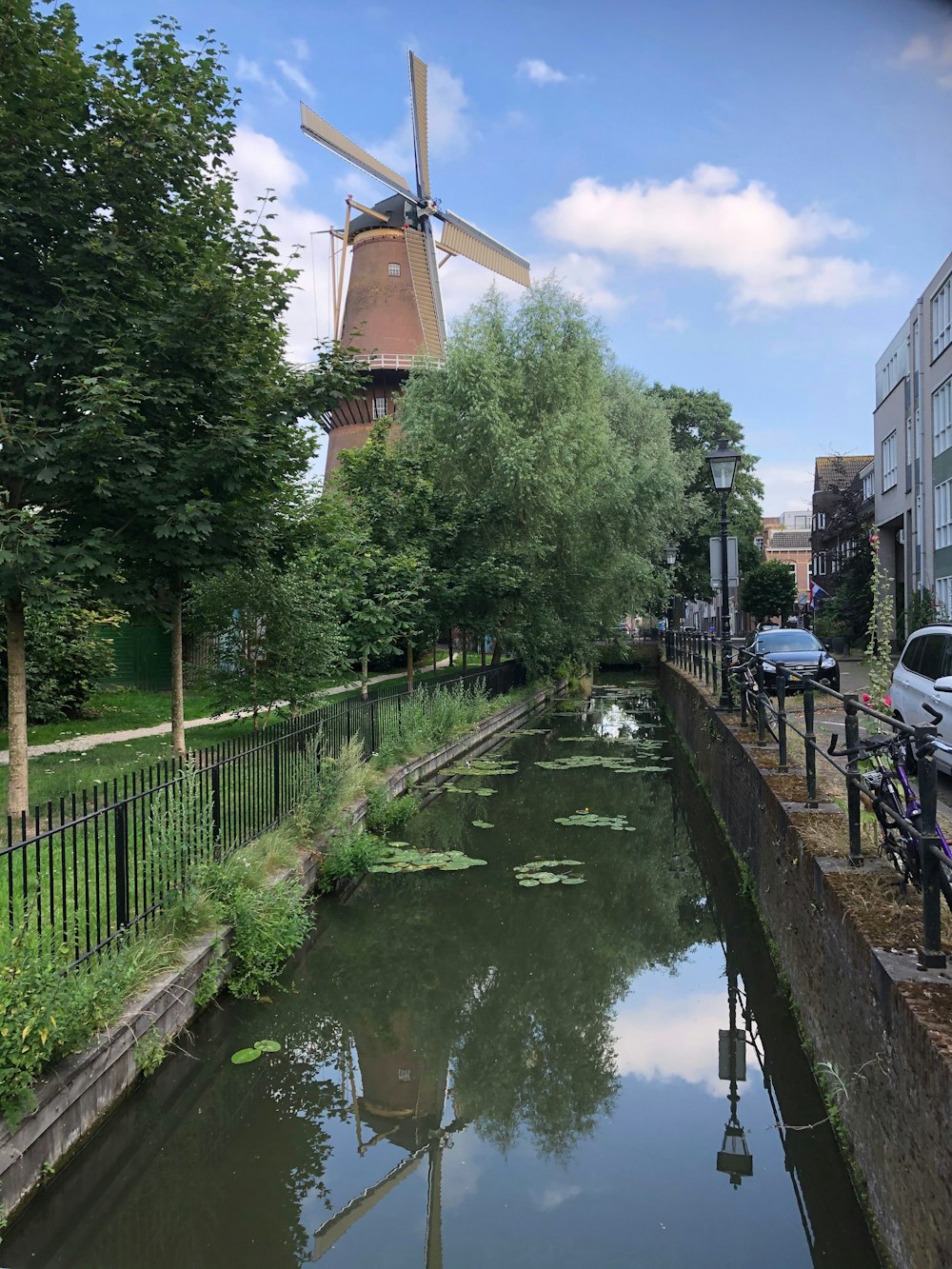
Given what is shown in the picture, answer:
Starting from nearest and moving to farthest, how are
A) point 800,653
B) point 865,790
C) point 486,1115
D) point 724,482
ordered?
point 865,790 < point 486,1115 < point 724,482 < point 800,653

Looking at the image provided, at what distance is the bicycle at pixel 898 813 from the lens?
177 inches

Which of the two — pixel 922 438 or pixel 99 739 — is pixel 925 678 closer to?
pixel 99 739

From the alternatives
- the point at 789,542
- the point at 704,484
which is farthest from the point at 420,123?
the point at 789,542

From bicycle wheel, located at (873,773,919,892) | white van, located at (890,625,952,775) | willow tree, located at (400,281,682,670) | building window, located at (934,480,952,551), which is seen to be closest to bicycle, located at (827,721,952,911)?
bicycle wheel, located at (873,773,919,892)

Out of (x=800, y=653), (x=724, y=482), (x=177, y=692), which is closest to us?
(x=177, y=692)

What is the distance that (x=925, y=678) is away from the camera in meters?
11.0

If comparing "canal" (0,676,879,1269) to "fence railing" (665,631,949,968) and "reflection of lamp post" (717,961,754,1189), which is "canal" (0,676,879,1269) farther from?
"fence railing" (665,631,949,968)

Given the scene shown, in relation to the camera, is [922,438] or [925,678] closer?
[925,678]

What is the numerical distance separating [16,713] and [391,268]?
37.7m

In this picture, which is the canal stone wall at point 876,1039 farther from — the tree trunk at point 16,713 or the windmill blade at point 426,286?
the windmill blade at point 426,286

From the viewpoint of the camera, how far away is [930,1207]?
3279mm

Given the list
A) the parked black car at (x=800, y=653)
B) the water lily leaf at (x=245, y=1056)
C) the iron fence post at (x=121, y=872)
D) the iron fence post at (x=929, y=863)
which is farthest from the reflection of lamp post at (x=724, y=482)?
the iron fence post at (x=929, y=863)

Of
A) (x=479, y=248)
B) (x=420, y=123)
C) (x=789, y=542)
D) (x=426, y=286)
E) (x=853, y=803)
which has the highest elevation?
(x=420, y=123)

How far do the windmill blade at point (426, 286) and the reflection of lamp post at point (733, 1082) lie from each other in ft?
125
